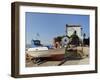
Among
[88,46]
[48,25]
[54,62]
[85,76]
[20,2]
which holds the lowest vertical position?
[85,76]

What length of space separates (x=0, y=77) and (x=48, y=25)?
60 centimetres

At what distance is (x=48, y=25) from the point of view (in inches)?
77.6

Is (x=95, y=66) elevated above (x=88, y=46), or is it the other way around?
(x=88, y=46)

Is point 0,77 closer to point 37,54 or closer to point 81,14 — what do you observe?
point 37,54

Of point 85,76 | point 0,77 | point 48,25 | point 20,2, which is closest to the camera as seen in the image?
point 0,77

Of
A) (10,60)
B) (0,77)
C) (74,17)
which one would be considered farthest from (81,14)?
(0,77)

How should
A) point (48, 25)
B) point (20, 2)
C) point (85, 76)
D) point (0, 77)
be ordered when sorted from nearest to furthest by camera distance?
point (0, 77) → point (20, 2) → point (48, 25) → point (85, 76)

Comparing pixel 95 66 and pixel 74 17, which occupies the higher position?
pixel 74 17

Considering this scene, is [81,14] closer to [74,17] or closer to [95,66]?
[74,17]

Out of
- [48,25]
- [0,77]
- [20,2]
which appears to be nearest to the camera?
[0,77]

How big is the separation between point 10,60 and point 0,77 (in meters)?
0.23

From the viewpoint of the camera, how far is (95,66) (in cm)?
216

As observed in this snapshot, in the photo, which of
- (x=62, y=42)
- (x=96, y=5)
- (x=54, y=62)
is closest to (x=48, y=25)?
(x=62, y=42)

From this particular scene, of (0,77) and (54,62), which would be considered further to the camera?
(54,62)
